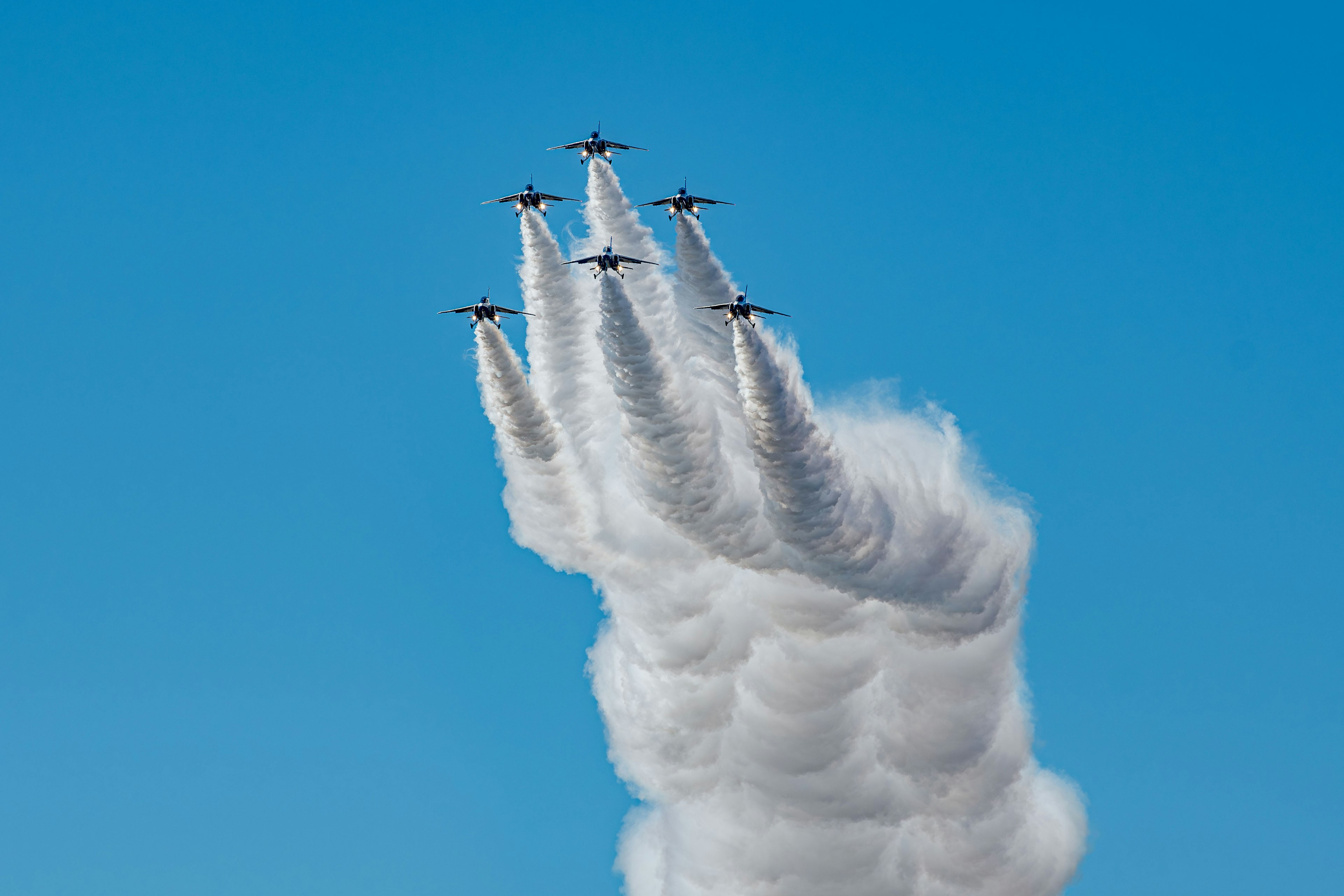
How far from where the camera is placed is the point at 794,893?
2842 inches

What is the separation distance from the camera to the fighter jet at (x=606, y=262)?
6525cm

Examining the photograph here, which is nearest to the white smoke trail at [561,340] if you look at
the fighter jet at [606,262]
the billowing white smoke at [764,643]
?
the billowing white smoke at [764,643]

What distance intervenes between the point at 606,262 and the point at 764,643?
687 inches

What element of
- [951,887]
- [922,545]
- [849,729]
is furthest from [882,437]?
[951,887]

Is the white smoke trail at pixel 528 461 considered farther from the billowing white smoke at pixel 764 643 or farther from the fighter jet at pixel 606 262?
the fighter jet at pixel 606 262

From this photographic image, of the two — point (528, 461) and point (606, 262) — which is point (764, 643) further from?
point (606, 262)

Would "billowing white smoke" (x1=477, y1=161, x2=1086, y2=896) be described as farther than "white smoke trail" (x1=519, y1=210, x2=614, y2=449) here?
No

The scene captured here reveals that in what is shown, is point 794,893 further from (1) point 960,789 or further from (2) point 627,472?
(2) point 627,472

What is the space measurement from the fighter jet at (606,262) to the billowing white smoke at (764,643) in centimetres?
211

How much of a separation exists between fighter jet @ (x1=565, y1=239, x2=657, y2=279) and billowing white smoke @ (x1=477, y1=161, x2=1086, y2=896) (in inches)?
83.1

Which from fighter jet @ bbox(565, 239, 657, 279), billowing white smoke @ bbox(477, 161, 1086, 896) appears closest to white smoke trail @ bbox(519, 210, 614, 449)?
billowing white smoke @ bbox(477, 161, 1086, 896)

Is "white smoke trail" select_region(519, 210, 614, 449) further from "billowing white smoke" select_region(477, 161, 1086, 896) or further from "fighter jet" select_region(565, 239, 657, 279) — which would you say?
"fighter jet" select_region(565, 239, 657, 279)

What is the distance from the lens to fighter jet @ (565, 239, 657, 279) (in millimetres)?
65250

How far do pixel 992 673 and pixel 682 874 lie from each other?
15388mm
